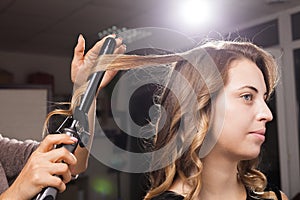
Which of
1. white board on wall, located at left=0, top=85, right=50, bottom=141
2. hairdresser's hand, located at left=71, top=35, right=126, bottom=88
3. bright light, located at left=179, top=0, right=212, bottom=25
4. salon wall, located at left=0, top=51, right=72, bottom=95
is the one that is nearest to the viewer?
hairdresser's hand, located at left=71, top=35, right=126, bottom=88

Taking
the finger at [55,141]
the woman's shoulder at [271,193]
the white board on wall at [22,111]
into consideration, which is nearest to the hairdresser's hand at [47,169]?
the finger at [55,141]

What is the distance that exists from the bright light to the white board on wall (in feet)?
5.25

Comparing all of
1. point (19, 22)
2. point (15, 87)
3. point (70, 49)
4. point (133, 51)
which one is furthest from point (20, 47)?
point (133, 51)

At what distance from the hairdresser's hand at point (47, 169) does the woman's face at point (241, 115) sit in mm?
437

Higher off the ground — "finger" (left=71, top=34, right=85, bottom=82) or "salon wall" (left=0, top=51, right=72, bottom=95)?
"salon wall" (left=0, top=51, right=72, bottom=95)

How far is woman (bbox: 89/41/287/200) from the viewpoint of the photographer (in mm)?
815

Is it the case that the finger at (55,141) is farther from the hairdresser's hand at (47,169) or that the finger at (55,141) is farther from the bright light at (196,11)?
the bright light at (196,11)

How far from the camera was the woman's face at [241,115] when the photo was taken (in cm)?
81

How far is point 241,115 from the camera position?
2.65 feet

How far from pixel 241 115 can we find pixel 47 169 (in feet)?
1.55

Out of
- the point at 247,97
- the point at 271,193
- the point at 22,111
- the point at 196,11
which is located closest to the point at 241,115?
the point at 247,97

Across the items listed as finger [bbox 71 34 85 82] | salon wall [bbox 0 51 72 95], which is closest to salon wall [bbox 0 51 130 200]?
salon wall [bbox 0 51 72 95]

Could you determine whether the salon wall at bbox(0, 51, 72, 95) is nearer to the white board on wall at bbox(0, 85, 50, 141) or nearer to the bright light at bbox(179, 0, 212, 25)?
the bright light at bbox(179, 0, 212, 25)

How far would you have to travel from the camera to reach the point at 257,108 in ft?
2.66
